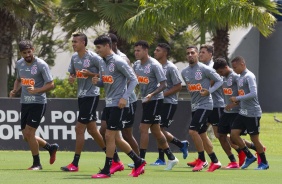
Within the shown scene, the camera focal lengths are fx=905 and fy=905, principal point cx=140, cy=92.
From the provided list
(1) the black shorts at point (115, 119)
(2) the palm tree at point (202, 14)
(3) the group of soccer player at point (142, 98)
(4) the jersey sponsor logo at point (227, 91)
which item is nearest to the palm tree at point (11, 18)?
(2) the palm tree at point (202, 14)

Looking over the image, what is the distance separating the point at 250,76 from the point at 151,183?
3.80m

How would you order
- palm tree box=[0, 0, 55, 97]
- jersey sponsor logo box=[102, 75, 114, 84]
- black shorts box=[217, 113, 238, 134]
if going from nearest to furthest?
1. jersey sponsor logo box=[102, 75, 114, 84]
2. black shorts box=[217, 113, 238, 134]
3. palm tree box=[0, 0, 55, 97]

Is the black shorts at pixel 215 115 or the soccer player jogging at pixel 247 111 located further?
the black shorts at pixel 215 115

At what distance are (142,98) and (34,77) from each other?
2043mm

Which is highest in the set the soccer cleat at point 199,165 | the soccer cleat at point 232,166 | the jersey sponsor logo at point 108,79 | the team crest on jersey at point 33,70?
the jersey sponsor logo at point 108,79

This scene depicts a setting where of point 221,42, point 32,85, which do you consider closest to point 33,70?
point 32,85

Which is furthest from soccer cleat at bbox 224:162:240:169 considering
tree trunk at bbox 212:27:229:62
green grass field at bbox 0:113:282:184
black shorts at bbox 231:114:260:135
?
tree trunk at bbox 212:27:229:62

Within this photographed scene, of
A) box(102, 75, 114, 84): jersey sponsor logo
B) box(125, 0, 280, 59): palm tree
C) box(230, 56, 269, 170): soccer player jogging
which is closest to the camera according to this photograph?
box(102, 75, 114, 84): jersey sponsor logo

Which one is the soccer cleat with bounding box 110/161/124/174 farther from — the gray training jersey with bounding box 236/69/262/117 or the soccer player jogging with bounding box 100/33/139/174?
the gray training jersey with bounding box 236/69/262/117

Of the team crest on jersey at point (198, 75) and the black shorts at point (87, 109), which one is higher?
the team crest on jersey at point (198, 75)

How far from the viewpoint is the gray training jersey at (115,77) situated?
42.4ft

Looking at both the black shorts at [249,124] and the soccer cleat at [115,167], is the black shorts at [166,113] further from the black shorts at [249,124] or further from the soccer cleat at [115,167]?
the soccer cleat at [115,167]

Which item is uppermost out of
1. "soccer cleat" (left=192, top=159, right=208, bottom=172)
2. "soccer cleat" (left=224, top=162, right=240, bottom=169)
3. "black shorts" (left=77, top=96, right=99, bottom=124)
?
"black shorts" (left=77, top=96, right=99, bottom=124)

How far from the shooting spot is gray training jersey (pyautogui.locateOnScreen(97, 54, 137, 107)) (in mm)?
12938
